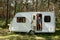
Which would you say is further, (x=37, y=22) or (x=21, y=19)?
(x=21, y=19)

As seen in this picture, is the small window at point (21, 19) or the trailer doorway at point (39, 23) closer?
the trailer doorway at point (39, 23)

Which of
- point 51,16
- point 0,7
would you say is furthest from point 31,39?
point 0,7

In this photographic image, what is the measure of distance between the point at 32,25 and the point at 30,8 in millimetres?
21216

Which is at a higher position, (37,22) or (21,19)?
(21,19)

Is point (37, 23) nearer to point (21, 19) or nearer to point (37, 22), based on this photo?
point (37, 22)

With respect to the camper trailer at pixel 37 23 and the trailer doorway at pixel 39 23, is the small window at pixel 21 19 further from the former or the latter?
the trailer doorway at pixel 39 23

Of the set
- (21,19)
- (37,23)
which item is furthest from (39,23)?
(21,19)

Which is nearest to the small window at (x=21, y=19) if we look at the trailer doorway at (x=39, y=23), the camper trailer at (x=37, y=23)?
the camper trailer at (x=37, y=23)

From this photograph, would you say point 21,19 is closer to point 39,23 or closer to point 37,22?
point 37,22

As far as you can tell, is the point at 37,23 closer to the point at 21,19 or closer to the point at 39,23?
the point at 39,23

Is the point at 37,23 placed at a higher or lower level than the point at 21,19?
lower

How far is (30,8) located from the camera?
38000 millimetres

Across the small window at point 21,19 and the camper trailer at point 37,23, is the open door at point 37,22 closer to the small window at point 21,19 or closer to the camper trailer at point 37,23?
the camper trailer at point 37,23

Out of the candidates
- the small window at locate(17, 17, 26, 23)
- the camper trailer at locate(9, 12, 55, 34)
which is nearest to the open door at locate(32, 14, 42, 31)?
the camper trailer at locate(9, 12, 55, 34)
